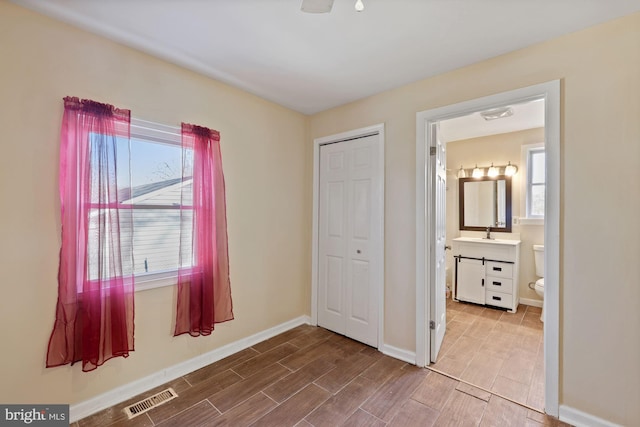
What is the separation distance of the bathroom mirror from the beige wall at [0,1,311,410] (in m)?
3.16

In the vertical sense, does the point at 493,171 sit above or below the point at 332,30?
below

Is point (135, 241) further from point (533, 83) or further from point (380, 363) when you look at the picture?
point (533, 83)

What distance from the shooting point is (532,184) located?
4016 millimetres

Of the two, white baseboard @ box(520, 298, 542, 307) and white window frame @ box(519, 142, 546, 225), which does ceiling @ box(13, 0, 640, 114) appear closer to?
white window frame @ box(519, 142, 546, 225)

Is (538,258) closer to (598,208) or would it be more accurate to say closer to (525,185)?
(525,185)

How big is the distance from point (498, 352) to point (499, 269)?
4.88 ft

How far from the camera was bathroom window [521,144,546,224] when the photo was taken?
13.0ft

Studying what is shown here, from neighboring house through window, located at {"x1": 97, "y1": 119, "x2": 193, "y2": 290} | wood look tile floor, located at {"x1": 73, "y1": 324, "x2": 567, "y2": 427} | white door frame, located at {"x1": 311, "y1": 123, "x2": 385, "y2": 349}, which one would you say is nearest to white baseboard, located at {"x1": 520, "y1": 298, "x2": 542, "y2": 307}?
wood look tile floor, located at {"x1": 73, "y1": 324, "x2": 567, "y2": 427}

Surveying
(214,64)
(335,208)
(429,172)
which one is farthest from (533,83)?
(214,64)

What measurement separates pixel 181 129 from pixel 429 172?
2176 millimetres

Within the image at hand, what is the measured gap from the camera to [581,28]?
1.79 metres

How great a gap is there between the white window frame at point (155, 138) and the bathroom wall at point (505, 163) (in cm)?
417

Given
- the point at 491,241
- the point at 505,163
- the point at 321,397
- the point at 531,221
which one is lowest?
the point at 321,397

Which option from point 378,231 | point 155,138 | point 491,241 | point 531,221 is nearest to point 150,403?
point 155,138
